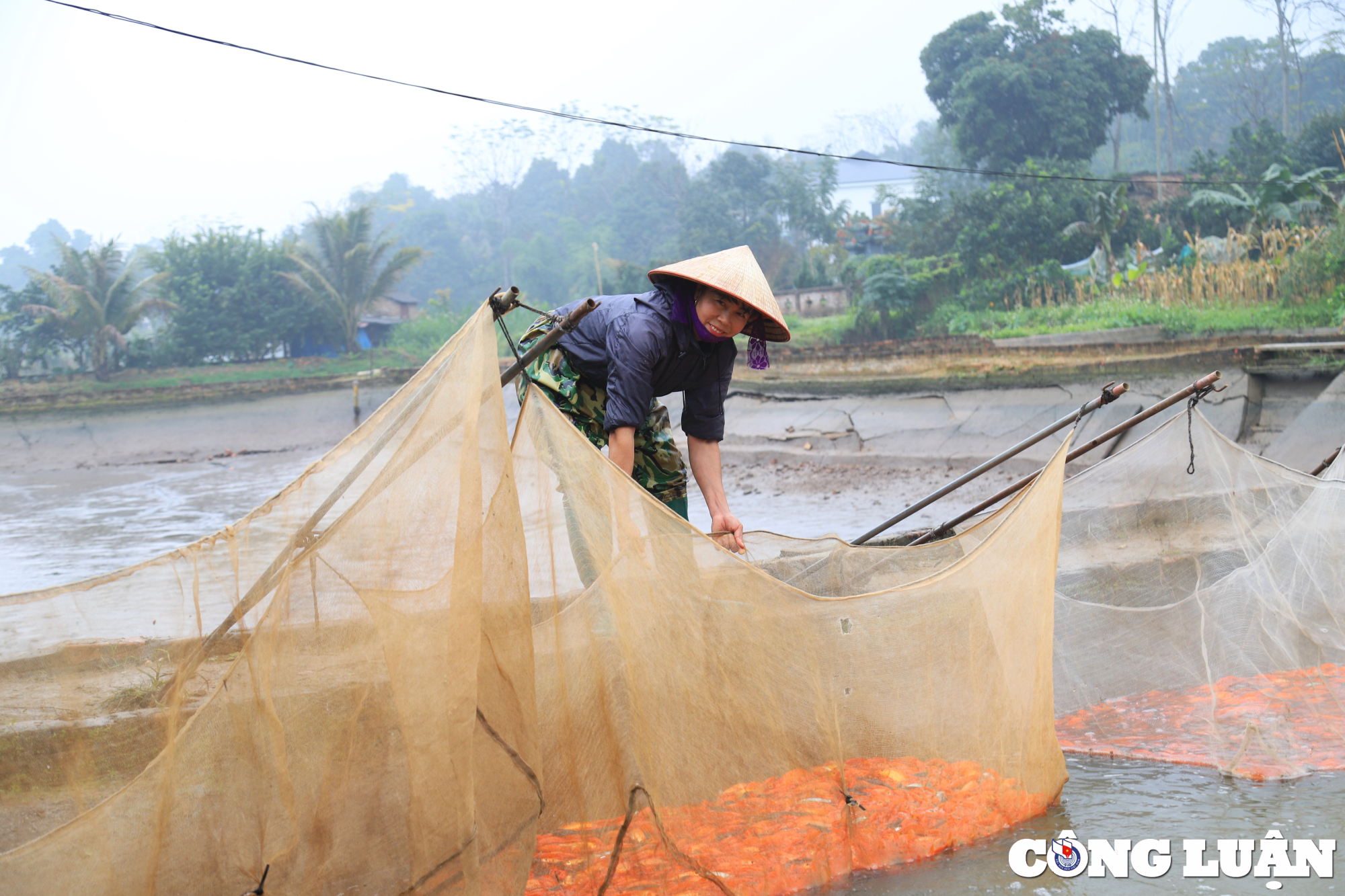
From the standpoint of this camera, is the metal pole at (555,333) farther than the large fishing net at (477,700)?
Yes

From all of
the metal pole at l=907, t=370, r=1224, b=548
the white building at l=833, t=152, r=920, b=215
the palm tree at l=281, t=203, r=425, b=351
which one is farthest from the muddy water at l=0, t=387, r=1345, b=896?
the white building at l=833, t=152, r=920, b=215

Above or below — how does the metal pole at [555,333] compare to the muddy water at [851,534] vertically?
above

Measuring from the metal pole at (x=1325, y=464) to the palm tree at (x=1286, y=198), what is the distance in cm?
1119

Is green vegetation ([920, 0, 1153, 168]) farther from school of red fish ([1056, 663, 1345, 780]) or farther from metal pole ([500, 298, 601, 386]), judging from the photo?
metal pole ([500, 298, 601, 386])

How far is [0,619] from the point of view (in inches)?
60.7

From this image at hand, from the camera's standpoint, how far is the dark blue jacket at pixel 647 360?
212cm

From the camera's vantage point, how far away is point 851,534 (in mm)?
6820

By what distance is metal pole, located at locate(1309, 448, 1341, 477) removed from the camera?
309 centimetres

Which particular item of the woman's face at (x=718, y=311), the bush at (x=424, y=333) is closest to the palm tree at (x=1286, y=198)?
the woman's face at (x=718, y=311)

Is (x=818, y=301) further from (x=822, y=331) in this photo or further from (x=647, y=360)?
(x=647, y=360)

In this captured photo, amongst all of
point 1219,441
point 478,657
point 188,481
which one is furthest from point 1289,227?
point 188,481

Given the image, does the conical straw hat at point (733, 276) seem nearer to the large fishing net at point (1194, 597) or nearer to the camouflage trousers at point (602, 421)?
the camouflage trousers at point (602, 421)

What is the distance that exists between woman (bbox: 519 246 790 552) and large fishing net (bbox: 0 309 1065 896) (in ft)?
1.18

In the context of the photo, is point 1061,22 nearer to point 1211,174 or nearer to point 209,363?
point 1211,174
